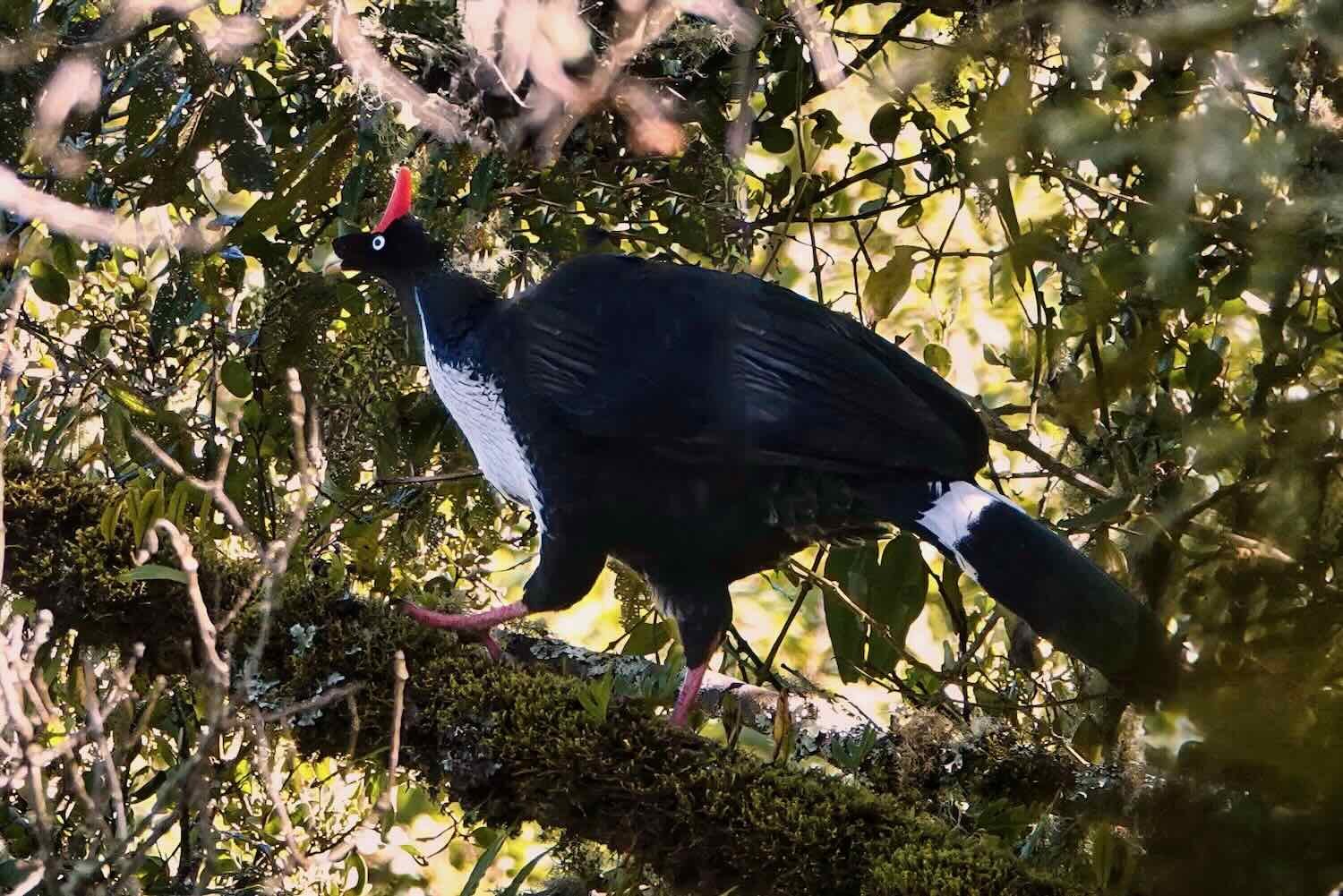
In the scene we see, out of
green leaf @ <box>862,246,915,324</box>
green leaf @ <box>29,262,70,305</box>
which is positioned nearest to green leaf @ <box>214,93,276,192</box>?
green leaf @ <box>29,262,70,305</box>

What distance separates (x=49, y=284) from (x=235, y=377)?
0.42m

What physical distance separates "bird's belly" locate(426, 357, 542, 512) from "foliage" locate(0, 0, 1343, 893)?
32 cm

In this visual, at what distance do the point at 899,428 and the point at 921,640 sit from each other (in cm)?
300

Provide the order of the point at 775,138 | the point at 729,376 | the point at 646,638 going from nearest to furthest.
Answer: the point at 729,376 < the point at 775,138 < the point at 646,638

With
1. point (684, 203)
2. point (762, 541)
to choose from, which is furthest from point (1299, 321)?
point (684, 203)

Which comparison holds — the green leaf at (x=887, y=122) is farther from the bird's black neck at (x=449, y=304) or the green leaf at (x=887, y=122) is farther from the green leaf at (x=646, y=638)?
the green leaf at (x=646, y=638)

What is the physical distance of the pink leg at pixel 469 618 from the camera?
2.66m

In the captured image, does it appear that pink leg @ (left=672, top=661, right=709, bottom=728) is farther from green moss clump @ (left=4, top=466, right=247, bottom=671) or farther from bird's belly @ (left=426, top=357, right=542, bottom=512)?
green moss clump @ (left=4, top=466, right=247, bottom=671)

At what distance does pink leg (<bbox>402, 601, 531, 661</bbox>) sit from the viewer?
2658 mm

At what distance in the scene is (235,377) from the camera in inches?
116

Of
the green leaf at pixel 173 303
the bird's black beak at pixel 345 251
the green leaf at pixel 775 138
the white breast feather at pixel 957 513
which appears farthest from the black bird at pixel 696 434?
the green leaf at pixel 775 138

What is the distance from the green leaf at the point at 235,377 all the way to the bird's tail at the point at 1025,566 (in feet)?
4.34

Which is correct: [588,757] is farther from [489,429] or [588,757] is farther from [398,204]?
[398,204]

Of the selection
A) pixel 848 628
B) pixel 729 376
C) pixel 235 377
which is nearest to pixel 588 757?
pixel 729 376
